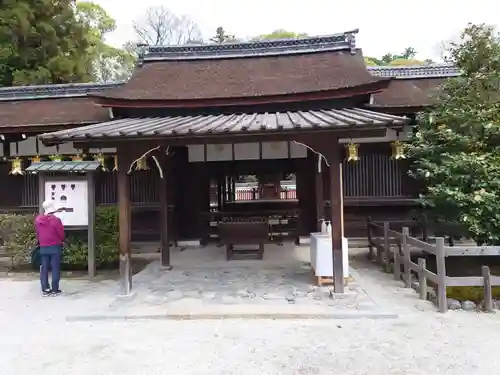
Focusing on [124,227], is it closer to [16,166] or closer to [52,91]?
[16,166]

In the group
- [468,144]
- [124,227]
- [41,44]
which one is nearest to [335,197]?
[468,144]

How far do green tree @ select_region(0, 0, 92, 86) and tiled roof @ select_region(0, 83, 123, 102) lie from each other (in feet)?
17.0

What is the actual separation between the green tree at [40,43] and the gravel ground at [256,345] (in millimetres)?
14437

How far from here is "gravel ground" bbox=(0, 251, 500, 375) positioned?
4.15 metres

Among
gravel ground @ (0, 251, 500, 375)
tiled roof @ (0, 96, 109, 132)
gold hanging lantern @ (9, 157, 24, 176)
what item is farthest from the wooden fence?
gold hanging lantern @ (9, 157, 24, 176)

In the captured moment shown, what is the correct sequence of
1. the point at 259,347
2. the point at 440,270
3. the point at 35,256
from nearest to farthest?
the point at 259,347 < the point at 440,270 < the point at 35,256

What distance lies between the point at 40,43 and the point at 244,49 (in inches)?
439

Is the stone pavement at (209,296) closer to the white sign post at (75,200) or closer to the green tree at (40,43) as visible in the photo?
the white sign post at (75,200)

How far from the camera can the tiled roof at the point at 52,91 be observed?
1217 cm

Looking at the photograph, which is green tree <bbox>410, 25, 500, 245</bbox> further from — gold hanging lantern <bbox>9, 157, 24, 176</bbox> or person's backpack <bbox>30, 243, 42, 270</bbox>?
gold hanging lantern <bbox>9, 157, 24, 176</bbox>

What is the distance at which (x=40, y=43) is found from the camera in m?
18.2

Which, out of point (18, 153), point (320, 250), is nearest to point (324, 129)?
point (320, 250)

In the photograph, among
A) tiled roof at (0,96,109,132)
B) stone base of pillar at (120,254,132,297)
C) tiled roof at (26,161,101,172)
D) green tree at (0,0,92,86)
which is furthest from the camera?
green tree at (0,0,92,86)

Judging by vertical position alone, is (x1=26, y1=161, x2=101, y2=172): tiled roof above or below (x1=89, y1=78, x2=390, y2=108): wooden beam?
below
